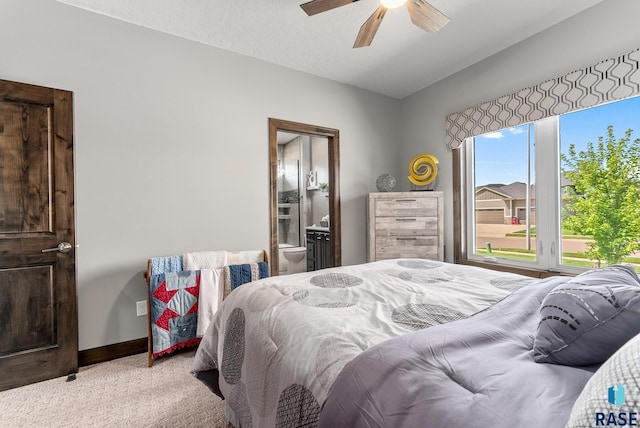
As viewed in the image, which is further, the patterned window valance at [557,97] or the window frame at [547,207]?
the window frame at [547,207]

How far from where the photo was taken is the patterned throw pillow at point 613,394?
39 centimetres

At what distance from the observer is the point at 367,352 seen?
75cm

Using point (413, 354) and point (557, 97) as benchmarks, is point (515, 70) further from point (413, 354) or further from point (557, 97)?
point (413, 354)

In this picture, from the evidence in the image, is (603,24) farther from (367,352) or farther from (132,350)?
(132,350)

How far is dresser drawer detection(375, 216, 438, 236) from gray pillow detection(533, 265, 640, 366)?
2.49m

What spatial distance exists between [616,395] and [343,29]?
9.08ft

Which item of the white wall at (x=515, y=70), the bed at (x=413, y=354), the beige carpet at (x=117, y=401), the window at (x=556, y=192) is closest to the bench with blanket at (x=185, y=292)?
the beige carpet at (x=117, y=401)

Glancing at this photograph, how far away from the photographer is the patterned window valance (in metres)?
2.06

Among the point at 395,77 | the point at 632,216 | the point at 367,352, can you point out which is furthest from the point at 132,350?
the point at 632,216

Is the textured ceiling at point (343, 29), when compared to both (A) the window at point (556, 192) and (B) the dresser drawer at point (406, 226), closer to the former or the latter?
(A) the window at point (556, 192)

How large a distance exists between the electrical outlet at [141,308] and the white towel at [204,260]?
1.49 ft

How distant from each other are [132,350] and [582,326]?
285 cm

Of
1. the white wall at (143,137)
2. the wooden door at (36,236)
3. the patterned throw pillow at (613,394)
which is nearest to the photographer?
the patterned throw pillow at (613,394)

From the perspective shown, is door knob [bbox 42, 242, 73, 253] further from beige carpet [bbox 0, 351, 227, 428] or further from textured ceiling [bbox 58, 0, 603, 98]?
textured ceiling [bbox 58, 0, 603, 98]
